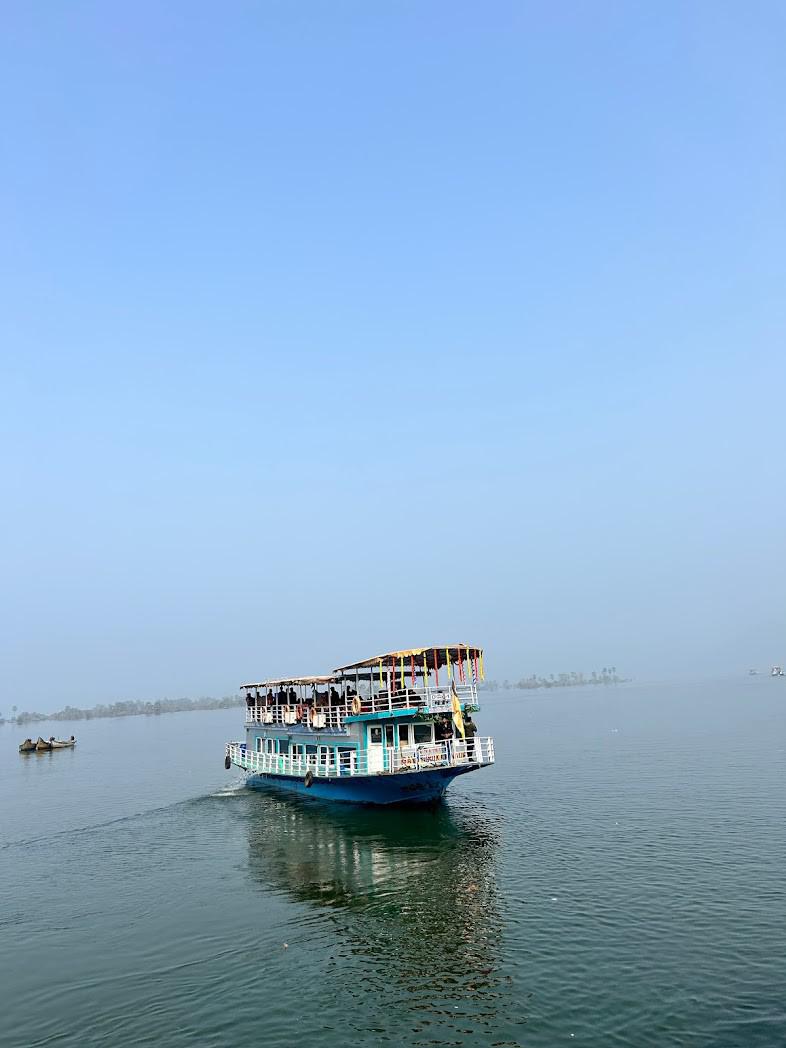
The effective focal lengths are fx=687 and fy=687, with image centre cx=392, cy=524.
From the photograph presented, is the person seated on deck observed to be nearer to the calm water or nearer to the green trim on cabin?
the green trim on cabin

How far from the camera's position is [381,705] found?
1746 inches

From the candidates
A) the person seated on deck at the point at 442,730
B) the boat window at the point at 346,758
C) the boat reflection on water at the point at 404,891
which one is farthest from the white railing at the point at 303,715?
the person seated on deck at the point at 442,730

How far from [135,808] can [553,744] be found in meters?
57.1

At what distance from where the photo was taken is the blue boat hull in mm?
41906

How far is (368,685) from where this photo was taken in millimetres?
47969

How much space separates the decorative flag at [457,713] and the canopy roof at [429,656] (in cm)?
164

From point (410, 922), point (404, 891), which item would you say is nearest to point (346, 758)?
point (404, 891)

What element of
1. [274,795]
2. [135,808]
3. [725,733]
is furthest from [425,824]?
[725,733]

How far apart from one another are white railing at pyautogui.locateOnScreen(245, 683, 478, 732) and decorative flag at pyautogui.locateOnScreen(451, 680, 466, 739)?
84cm

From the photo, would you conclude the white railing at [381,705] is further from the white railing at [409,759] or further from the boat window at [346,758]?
the white railing at [409,759]

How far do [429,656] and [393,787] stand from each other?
845cm

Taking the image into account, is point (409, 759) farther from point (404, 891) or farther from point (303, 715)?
point (404, 891)

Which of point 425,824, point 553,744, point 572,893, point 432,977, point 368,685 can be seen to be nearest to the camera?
point 432,977

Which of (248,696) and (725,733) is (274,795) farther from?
(725,733)
